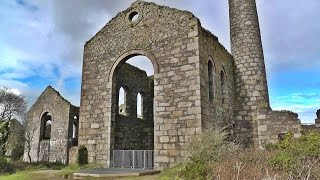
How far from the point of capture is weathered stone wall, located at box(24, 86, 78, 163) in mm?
22073

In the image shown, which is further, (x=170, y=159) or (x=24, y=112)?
(x=24, y=112)

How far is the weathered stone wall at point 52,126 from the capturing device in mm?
22073

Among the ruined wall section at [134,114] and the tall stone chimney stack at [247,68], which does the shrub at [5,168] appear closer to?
the ruined wall section at [134,114]

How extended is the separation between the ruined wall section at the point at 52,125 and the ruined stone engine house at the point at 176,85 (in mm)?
7389

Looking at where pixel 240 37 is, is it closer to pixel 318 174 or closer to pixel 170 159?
pixel 170 159

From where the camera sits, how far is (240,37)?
1570 cm

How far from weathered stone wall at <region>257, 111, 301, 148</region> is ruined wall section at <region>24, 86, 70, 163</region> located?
13.5m

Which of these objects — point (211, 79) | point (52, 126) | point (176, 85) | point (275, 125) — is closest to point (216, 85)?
point (211, 79)

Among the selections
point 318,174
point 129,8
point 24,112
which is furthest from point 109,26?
point 24,112

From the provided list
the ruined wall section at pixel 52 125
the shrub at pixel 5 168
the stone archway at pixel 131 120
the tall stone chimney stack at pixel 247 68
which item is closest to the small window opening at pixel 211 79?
the stone archway at pixel 131 120

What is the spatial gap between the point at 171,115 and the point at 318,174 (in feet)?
19.8

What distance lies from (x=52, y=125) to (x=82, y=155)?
11.0m

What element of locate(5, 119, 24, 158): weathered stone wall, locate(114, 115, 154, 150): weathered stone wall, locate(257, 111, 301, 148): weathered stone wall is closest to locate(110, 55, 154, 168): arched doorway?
locate(114, 115, 154, 150): weathered stone wall

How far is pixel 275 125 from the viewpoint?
13750 millimetres
